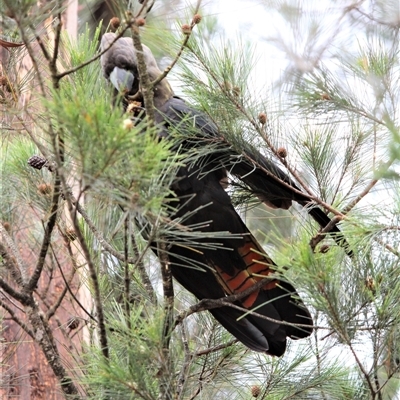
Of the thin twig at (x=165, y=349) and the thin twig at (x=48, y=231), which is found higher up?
the thin twig at (x=48, y=231)

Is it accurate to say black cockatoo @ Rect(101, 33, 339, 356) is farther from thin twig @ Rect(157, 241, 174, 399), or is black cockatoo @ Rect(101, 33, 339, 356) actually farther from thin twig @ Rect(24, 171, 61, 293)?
thin twig @ Rect(24, 171, 61, 293)

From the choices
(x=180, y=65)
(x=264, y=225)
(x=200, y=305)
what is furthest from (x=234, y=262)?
(x=264, y=225)

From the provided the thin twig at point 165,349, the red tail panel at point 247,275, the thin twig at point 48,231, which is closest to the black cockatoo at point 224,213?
the red tail panel at point 247,275

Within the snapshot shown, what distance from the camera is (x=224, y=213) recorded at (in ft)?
7.70

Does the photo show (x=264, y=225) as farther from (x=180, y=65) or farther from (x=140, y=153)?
(x=140, y=153)

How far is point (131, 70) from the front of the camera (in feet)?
8.39

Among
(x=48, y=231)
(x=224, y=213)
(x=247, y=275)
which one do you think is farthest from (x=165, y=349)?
(x=247, y=275)

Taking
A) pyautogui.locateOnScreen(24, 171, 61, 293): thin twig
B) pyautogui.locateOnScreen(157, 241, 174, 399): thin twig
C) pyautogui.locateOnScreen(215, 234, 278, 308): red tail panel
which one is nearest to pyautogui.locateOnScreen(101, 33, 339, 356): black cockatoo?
pyautogui.locateOnScreen(215, 234, 278, 308): red tail panel

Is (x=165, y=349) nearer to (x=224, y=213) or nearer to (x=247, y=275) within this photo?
(x=224, y=213)

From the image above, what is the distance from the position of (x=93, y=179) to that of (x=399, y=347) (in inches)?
34.1

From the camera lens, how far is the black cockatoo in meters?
2.07

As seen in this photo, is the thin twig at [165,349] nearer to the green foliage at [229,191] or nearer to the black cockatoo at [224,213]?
the green foliage at [229,191]

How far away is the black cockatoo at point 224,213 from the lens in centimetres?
207

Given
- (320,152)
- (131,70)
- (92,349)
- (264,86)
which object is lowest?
(92,349)
